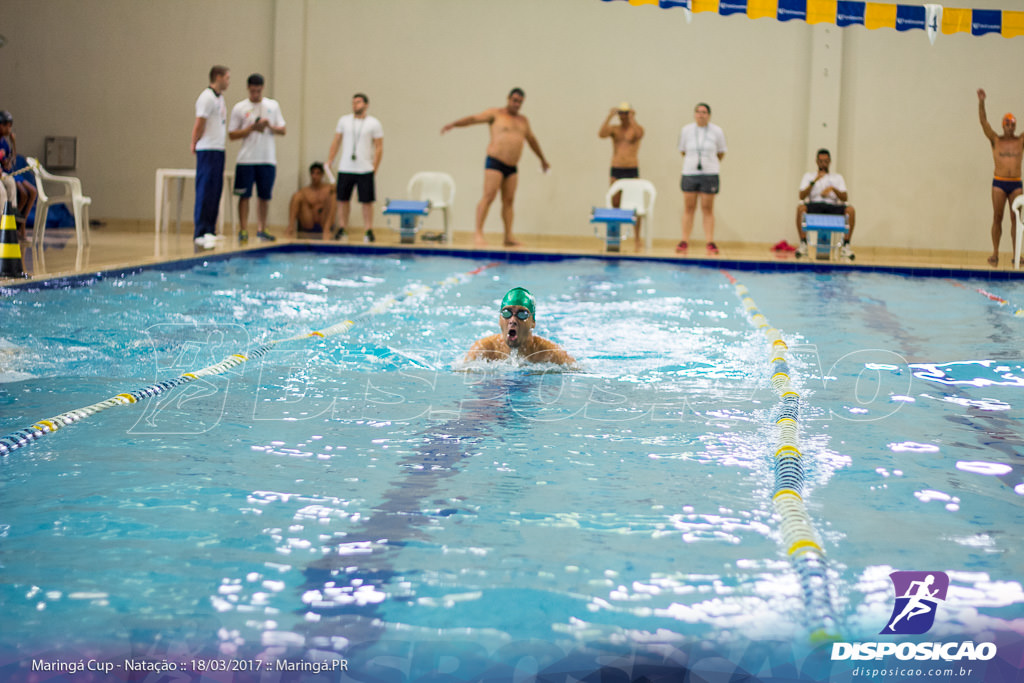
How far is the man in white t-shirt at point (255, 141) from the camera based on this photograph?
10508 millimetres

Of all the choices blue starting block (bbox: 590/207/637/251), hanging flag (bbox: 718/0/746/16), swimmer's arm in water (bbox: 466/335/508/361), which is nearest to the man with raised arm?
blue starting block (bbox: 590/207/637/251)

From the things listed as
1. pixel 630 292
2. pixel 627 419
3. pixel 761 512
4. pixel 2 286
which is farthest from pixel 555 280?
pixel 761 512

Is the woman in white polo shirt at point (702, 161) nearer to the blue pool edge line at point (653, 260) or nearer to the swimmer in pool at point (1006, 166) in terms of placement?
the blue pool edge line at point (653, 260)

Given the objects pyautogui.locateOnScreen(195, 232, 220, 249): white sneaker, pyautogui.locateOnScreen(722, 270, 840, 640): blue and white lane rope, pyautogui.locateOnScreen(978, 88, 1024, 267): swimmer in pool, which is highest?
pyautogui.locateOnScreen(978, 88, 1024, 267): swimmer in pool

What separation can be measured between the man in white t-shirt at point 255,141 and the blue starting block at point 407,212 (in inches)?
57.1

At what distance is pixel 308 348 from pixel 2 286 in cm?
238

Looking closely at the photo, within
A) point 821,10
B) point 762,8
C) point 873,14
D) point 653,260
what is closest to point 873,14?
point 873,14

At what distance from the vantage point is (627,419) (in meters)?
4.16

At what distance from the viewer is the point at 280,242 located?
1109 cm

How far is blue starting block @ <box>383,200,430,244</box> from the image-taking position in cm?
1177

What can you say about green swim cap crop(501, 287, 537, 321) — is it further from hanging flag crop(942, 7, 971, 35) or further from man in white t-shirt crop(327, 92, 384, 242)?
hanging flag crop(942, 7, 971, 35)

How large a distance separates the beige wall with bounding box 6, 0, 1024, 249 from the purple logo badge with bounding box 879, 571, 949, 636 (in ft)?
39.2

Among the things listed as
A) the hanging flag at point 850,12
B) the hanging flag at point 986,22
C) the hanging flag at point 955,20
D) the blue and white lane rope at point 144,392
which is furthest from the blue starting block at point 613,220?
the blue and white lane rope at point 144,392

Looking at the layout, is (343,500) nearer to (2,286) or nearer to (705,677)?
(705,677)
